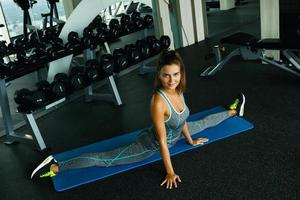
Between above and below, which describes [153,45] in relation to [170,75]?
below

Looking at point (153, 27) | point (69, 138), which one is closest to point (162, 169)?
point (69, 138)

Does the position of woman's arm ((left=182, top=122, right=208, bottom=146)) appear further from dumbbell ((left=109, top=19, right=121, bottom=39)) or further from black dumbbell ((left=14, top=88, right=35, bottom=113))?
dumbbell ((left=109, top=19, right=121, bottom=39))

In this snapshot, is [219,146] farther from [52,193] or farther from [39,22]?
[39,22]

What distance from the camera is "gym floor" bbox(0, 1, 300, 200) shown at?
1.62 m

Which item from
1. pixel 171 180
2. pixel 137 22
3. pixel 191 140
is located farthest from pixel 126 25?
pixel 171 180

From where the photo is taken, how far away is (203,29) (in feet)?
15.8

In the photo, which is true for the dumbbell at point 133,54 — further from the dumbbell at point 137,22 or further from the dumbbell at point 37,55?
the dumbbell at point 37,55

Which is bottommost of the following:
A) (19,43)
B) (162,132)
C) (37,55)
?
(162,132)

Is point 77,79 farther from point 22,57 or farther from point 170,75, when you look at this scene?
point 170,75

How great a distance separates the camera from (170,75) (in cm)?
155

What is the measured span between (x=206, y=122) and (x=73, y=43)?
1.59 metres

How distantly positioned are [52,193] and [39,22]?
6.56ft

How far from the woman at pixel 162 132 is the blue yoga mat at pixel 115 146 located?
0.04 metres

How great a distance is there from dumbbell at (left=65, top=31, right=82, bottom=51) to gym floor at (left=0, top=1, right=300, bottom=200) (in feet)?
1.75
